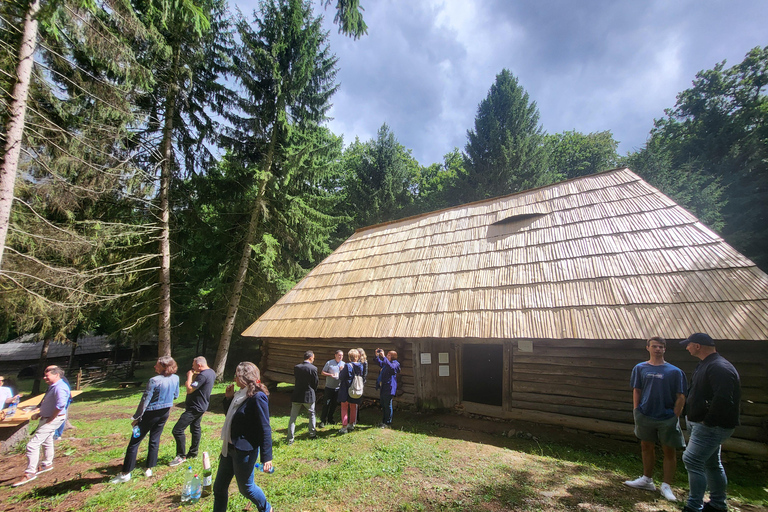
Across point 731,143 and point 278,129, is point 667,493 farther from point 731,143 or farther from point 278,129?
point 731,143

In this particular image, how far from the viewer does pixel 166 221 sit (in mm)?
11258

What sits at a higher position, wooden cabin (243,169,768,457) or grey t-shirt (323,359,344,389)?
wooden cabin (243,169,768,457)

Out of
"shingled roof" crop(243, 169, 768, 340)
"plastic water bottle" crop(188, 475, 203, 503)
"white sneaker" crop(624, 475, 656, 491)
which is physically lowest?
"plastic water bottle" crop(188, 475, 203, 503)

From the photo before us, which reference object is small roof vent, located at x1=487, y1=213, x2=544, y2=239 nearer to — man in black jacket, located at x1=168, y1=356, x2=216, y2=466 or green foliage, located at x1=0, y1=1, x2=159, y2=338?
man in black jacket, located at x1=168, y1=356, x2=216, y2=466

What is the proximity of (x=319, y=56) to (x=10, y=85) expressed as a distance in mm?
10733

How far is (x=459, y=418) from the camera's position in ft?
25.3

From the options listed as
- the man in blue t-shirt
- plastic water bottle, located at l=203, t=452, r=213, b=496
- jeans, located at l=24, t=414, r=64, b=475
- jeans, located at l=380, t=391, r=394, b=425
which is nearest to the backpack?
jeans, located at l=380, t=391, r=394, b=425

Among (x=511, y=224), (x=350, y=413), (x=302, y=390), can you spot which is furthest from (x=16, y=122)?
(x=511, y=224)

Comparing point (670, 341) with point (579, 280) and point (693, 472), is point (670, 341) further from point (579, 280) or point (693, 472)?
point (693, 472)

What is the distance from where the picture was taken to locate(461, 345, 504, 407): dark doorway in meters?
9.59

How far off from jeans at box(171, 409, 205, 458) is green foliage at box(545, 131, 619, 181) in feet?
100

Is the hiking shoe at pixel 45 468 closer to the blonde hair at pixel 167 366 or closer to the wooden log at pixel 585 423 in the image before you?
the blonde hair at pixel 167 366

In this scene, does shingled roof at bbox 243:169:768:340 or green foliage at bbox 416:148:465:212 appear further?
green foliage at bbox 416:148:465:212

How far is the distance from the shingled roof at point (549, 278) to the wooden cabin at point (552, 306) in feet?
0.10
